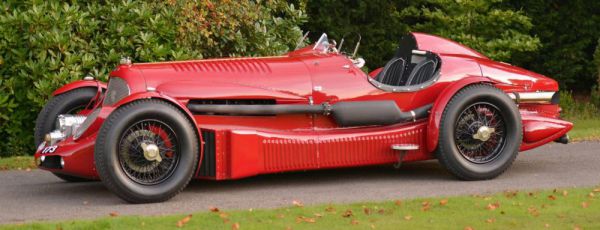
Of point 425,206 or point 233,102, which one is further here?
point 233,102

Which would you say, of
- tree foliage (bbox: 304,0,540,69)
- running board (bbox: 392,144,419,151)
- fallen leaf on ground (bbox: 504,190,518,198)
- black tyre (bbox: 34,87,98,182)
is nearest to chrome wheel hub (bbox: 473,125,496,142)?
running board (bbox: 392,144,419,151)

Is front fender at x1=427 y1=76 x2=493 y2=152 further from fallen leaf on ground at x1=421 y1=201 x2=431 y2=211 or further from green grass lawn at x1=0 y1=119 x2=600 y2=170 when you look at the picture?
green grass lawn at x1=0 y1=119 x2=600 y2=170

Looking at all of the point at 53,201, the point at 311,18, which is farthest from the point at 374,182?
the point at 311,18

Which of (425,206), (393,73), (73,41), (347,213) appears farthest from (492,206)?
(73,41)

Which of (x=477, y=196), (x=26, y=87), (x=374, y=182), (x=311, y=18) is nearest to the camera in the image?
(x=477, y=196)

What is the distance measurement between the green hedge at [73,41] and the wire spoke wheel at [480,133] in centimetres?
418

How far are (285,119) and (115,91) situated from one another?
1418 mm

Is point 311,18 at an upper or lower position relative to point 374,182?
upper

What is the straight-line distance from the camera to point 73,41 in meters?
12.9

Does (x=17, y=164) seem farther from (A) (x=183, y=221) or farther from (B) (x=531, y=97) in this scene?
(B) (x=531, y=97)

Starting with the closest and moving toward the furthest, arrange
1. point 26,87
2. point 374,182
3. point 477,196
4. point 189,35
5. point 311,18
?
point 477,196 → point 374,182 → point 26,87 → point 189,35 → point 311,18

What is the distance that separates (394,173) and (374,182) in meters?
0.60

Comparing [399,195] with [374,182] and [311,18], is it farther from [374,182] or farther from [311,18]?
[311,18]

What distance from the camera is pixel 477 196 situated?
29.0 feet
